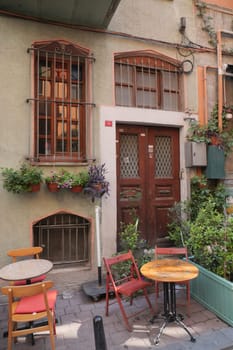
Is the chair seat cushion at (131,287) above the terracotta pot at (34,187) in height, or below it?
below

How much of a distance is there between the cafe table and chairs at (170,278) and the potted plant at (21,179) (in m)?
2.22

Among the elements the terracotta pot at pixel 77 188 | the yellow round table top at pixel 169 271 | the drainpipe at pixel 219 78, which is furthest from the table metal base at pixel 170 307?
the drainpipe at pixel 219 78

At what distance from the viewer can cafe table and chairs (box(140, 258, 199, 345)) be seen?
Answer: 3018mm

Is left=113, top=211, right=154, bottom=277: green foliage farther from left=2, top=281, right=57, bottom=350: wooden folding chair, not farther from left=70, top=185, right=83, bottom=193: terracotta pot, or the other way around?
left=2, top=281, right=57, bottom=350: wooden folding chair

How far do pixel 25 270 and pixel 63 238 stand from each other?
151cm

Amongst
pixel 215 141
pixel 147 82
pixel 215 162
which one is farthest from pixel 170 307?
pixel 147 82

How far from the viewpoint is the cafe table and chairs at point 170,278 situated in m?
3.02

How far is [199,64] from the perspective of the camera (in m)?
5.59

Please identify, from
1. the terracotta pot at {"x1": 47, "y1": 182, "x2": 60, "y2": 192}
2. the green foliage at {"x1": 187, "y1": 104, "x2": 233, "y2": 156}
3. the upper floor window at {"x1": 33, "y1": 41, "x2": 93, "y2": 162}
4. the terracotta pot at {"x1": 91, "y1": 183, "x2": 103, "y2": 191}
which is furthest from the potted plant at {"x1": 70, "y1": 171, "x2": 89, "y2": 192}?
the green foliage at {"x1": 187, "y1": 104, "x2": 233, "y2": 156}

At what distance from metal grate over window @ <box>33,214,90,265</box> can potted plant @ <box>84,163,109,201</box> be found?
2.11 ft

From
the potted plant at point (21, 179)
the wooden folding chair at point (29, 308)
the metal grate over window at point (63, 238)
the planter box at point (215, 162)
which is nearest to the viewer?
the wooden folding chair at point (29, 308)

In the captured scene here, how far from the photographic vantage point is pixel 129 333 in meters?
3.09

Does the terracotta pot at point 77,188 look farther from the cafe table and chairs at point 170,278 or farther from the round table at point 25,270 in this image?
the cafe table and chairs at point 170,278

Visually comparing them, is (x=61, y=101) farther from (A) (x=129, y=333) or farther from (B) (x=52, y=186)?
(A) (x=129, y=333)
